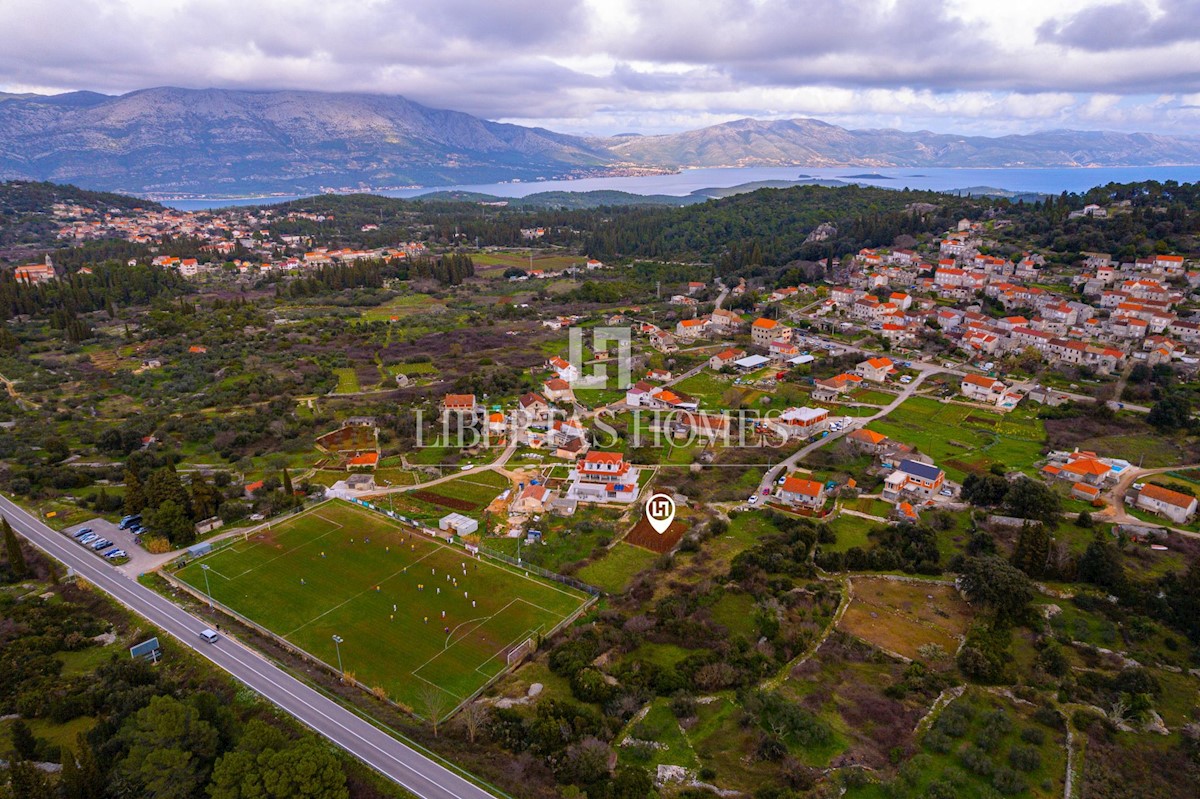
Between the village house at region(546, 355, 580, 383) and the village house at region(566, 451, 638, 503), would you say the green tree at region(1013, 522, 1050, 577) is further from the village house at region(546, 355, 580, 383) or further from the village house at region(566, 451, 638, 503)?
the village house at region(546, 355, 580, 383)

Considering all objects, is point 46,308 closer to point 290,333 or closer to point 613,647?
point 290,333

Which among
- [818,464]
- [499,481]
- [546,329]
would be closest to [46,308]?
[546,329]

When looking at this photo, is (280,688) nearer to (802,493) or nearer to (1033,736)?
(1033,736)

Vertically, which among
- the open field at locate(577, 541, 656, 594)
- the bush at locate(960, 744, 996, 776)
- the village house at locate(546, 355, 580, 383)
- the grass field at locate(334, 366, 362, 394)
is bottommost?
the open field at locate(577, 541, 656, 594)

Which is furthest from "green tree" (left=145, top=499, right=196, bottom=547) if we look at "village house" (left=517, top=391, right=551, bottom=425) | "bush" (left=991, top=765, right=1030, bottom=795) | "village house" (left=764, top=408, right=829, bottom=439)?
"village house" (left=764, top=408, right=829, bottom=439)

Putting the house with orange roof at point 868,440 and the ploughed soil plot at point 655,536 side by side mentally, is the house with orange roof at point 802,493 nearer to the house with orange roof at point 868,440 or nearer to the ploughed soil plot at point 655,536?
the ploughed soil plot at point 655,536

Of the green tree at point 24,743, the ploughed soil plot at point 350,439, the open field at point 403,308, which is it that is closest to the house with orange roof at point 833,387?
the ploughed soil plot at point 350,439

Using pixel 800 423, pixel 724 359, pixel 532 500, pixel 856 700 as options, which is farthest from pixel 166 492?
pixel 724 359
